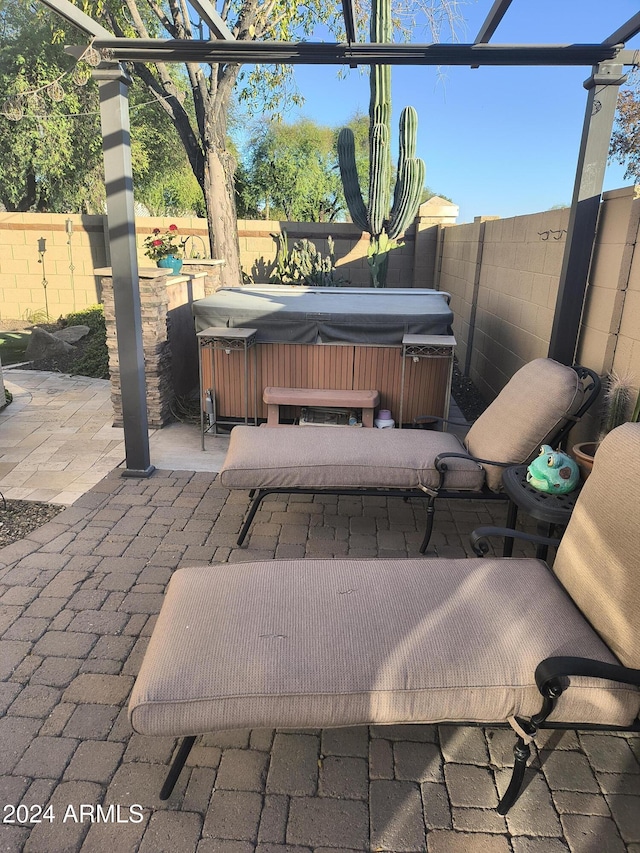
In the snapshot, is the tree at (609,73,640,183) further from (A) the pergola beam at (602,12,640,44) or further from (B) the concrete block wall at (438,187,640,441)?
(A) the pergola beam at (602,12,640,44)

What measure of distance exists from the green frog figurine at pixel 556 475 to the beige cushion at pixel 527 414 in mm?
341

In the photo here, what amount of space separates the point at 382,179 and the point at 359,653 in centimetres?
962

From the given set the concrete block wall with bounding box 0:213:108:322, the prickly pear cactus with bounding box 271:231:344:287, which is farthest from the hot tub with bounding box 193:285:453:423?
the concrete block wall with bounding box 0:213:108:322

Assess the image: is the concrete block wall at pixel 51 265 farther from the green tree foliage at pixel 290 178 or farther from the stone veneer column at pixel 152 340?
the green tree foliage at pixel 290 178

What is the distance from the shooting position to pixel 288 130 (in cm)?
2405

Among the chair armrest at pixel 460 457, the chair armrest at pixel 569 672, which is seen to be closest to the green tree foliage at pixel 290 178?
the chair armrest at pixel 460 457

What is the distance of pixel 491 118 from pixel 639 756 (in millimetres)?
27664

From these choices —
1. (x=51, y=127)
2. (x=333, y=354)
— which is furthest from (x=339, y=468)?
(x=51, y=127)

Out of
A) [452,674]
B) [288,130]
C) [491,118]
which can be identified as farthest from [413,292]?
[491,118]

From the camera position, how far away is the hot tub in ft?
16.6

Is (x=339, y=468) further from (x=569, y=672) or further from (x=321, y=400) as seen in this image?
(x=569, y=672)

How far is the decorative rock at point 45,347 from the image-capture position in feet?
26.6

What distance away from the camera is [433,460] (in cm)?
340

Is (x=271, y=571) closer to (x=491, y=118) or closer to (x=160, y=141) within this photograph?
(x=160, y=141)
